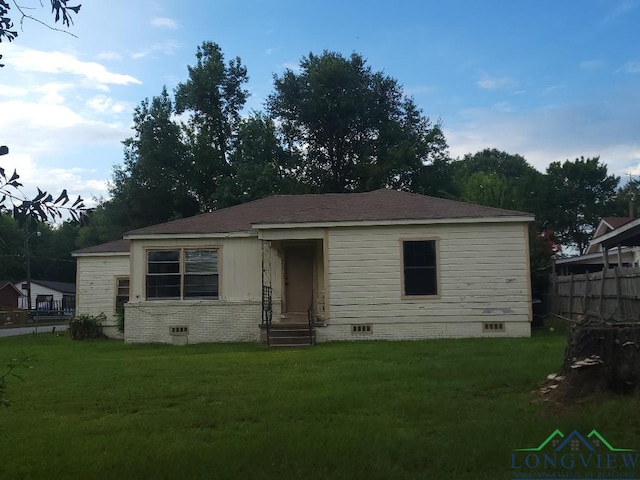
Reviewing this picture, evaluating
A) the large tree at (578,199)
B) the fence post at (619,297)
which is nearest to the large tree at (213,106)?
the fence post at (619,297)

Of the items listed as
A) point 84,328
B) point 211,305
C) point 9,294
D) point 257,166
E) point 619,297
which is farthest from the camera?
point 9,294

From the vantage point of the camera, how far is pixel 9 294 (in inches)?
2180

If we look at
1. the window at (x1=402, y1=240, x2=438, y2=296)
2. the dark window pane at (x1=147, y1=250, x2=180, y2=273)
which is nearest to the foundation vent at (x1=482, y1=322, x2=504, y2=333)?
the window at (x1=402, y1=240, x2=438, y2=296)

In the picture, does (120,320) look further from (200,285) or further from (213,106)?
(213,106)

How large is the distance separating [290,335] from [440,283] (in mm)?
3999

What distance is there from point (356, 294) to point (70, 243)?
5589cm

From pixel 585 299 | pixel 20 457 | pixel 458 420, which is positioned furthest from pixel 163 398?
pixel 585 299

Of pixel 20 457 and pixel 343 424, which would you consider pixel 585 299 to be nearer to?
pixel 343 424

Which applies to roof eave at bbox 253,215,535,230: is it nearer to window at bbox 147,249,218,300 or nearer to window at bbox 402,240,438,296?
window at bbox 402,240,438,296

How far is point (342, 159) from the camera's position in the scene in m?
35.9

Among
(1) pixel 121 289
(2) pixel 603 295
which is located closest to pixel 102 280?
(1) pixel 121 289

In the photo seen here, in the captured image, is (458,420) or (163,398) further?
(163,398)

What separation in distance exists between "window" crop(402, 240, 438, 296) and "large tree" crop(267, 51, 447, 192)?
752 inches

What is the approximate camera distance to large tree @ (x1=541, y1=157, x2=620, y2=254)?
166 ft
